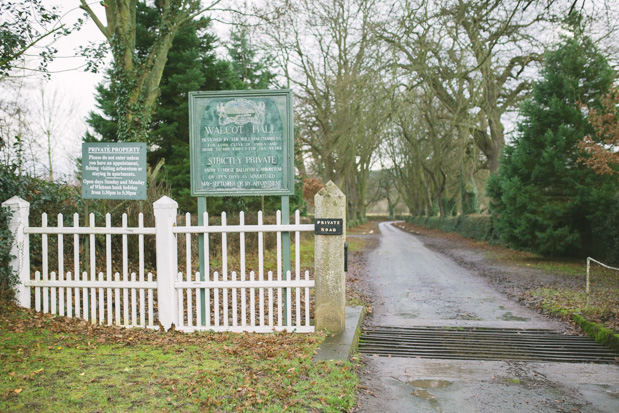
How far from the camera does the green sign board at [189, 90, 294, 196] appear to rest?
6.63 metres

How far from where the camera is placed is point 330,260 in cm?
620

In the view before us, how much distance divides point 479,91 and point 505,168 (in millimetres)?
7466

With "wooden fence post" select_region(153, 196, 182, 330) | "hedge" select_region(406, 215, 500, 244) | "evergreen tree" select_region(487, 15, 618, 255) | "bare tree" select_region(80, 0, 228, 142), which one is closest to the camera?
"wooden fence post" select_region(153, 196, 182, 330)

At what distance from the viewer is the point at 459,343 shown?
6715mm

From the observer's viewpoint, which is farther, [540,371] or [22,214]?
[22,214]

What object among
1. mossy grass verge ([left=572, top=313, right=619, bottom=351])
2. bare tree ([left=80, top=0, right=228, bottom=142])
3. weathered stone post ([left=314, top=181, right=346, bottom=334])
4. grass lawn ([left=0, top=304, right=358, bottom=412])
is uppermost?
bare tree ([left=80, top=0, right=228, bottom=142])

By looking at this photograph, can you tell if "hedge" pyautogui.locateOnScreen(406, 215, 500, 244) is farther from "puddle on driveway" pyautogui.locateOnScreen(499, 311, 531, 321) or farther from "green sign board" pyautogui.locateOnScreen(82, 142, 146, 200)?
"green sign board" pyautogui.locateOnScreen(82, 142, 146, 200)

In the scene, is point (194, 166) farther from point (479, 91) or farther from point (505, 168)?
point (479, 91)

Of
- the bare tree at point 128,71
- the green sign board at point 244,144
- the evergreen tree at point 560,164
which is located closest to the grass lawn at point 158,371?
the green sign board at point 244,144

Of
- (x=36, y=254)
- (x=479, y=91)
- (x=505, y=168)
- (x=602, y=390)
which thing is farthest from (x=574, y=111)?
(x=36, y=254)

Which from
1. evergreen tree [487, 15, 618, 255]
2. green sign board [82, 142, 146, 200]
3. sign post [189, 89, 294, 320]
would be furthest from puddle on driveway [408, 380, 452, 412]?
evergreen tree [487, 15, 618, 255]

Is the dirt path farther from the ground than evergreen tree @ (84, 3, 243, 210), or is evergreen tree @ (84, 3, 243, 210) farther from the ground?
evergreen tree @ (84, 3, 243, 210)

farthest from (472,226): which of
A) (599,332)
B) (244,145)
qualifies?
(244,145)

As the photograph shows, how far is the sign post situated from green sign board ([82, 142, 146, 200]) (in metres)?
1.64
